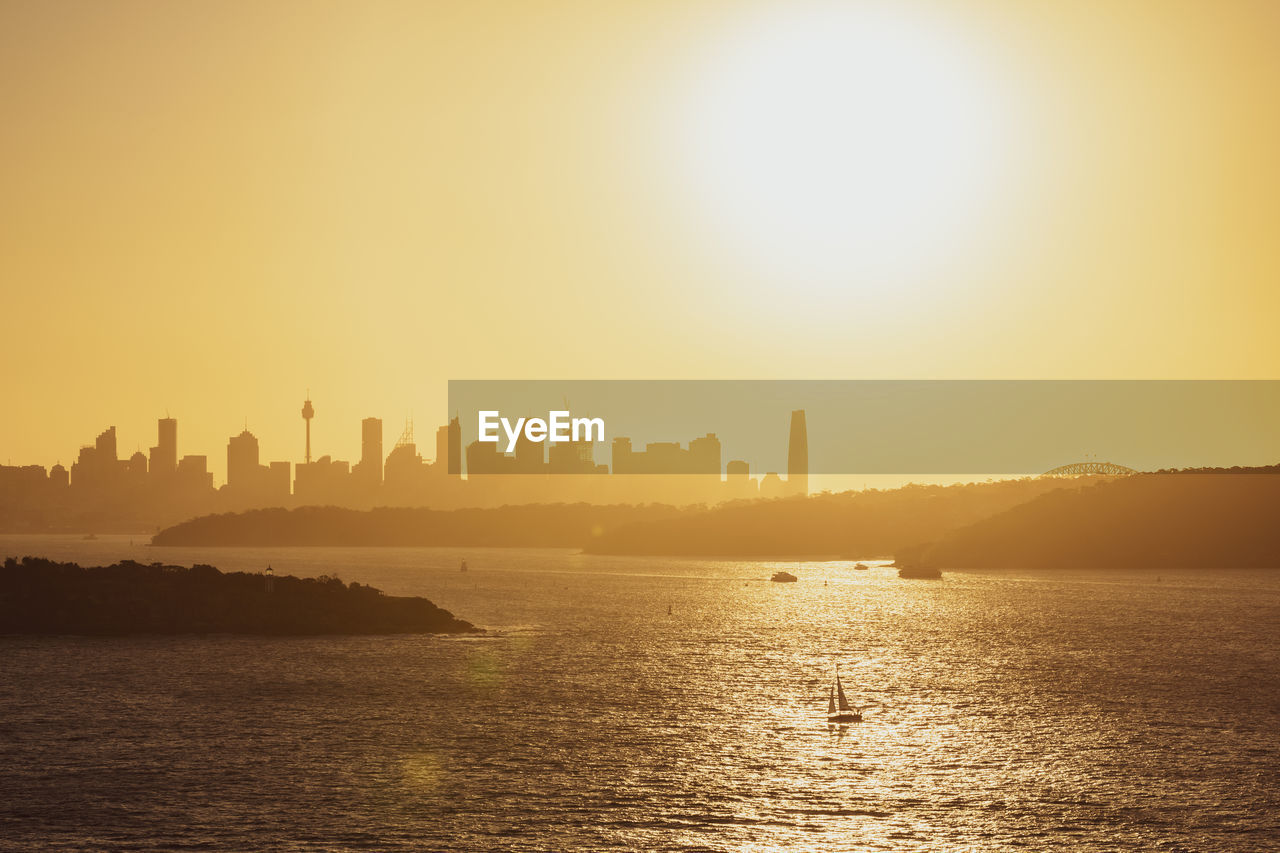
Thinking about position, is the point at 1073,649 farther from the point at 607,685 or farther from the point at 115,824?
the point at 115,824

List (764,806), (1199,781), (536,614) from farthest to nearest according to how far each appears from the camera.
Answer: (536,614), (1199,781), (764,806)

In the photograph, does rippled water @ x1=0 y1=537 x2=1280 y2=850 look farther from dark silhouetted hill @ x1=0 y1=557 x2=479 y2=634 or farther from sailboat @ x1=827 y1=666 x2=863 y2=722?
dark silhouetted hill @ x1=0 y1=557 x2=479 y2=634

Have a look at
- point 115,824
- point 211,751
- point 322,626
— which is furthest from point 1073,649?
point 115,824

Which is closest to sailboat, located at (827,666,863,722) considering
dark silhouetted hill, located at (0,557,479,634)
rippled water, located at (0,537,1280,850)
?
rippled water, located at (0,537,1280,850)

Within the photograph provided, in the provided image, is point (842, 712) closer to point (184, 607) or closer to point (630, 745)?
point (630, 745)

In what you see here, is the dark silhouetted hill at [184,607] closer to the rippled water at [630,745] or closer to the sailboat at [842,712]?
the rippled water at [630,745]

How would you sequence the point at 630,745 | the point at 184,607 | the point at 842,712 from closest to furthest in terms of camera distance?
the point at 630,745, the point at 842,712, the point at 184,607

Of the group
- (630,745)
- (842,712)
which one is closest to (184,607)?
(630,745)
